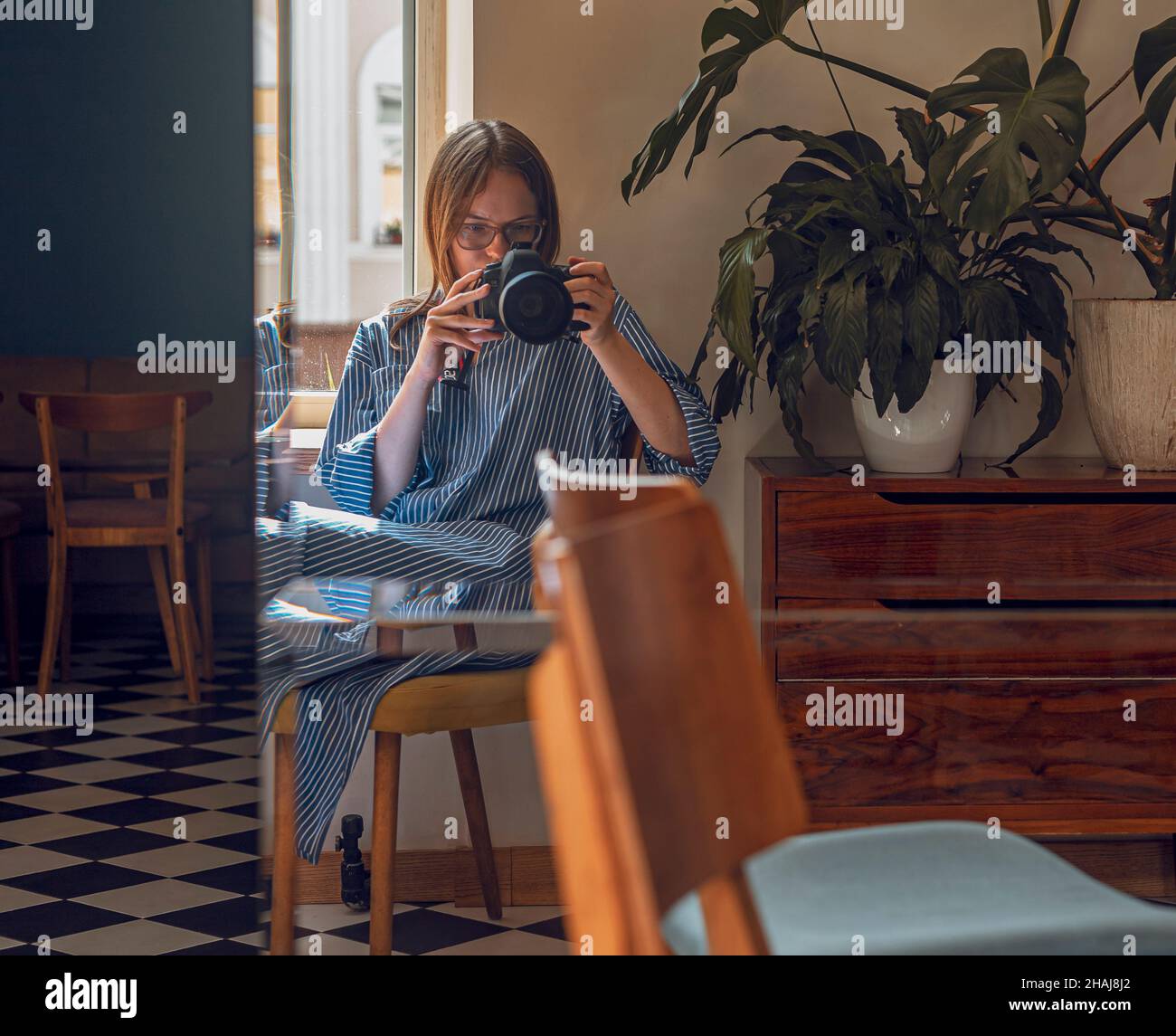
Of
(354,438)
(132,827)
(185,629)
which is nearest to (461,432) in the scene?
(354,438)

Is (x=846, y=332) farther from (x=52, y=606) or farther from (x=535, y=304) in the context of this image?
(x=52, y=606)

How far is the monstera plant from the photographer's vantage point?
78.2 inches

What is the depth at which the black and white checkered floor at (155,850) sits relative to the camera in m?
2.28

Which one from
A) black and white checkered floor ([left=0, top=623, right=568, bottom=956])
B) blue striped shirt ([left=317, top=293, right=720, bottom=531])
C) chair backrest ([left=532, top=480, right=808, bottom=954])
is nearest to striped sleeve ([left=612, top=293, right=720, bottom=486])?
blue striped shirt ([left=317, top=293, right=720, bottom=531])

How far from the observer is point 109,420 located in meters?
Result: 4.19

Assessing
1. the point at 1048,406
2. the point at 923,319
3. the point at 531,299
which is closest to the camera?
the point at 531,299

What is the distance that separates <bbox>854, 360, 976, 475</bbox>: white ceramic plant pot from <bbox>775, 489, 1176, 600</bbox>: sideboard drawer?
9 cm

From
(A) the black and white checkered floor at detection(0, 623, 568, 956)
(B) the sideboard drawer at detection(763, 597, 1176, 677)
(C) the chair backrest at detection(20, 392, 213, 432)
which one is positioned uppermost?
(C) the chair backrest at detection(20, 392, 213, 432)

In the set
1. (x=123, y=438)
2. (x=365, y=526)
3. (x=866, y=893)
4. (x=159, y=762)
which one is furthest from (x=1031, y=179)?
(x=123, y=438)

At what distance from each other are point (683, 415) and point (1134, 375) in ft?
2.34

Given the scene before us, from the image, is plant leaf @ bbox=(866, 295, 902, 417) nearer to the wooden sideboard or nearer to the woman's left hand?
the wooden sideboard

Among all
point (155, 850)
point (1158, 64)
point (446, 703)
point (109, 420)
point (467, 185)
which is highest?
point (1158, 64)

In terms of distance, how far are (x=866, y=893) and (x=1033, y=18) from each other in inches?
74.2

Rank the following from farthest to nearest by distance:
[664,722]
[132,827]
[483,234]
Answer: [132,827] < [483,234] < [664,722]
